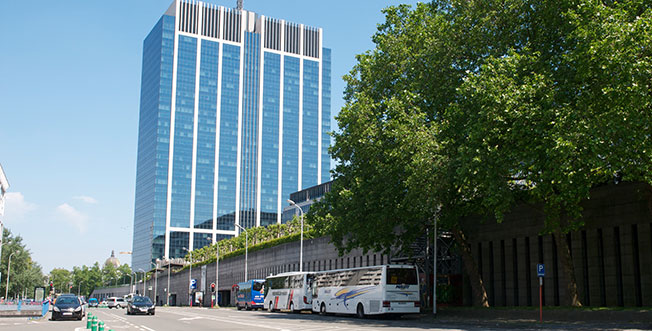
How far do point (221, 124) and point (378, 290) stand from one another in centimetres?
13182

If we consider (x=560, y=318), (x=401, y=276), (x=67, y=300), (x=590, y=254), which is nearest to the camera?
(x=560, y=318)

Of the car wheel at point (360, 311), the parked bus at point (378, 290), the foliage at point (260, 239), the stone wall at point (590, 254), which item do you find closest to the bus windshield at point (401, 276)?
the parked bus at point (378, 290)

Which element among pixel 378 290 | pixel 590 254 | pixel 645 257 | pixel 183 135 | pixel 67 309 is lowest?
pixel 67 309

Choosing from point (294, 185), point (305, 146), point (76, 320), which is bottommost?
point (76, 320)

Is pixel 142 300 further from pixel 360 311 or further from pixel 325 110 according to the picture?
pixel 325 110

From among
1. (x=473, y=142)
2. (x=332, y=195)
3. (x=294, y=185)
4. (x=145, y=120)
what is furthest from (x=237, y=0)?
(x=473, y=142)

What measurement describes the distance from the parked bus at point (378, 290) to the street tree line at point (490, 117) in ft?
7.65

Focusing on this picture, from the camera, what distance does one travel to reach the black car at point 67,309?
37.2 m

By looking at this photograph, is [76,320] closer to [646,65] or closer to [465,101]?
[465,101]

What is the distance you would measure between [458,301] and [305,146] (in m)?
132

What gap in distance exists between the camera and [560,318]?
27.8 metres

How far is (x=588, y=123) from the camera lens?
23.1 meters

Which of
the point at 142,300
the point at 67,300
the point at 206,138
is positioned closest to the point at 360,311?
the point at 142,300

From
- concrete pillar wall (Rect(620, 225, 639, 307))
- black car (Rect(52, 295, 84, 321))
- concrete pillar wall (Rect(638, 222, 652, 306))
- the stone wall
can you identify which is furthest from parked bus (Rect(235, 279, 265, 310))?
concrete pillar wall (Rect(638, 222, 652, 306))
